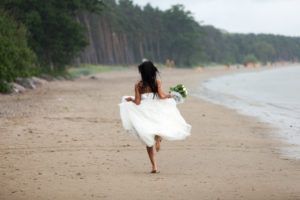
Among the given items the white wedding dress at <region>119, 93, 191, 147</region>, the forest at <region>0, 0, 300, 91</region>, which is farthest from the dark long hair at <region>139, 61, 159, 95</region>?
the forest at <region>0, 0, 300, 91</region>

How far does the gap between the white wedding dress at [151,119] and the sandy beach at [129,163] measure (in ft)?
1.99

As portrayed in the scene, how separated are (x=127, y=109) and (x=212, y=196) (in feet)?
7.31

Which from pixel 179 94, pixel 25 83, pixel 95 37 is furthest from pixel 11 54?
pixel 95 37

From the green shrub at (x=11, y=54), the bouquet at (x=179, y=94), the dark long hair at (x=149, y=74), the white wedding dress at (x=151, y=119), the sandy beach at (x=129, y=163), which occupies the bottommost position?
the sandy beach at (x=129, y=163)

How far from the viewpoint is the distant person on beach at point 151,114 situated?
649 cm

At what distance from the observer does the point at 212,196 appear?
5.07 metres

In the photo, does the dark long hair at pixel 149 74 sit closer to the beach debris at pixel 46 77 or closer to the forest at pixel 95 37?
the forest at pixel 95 37

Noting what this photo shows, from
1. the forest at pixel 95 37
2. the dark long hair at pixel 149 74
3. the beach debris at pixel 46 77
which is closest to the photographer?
the dark long hair at pixel 149 74

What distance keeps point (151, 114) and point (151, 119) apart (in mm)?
82

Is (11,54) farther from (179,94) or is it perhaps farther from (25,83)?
(179,94)

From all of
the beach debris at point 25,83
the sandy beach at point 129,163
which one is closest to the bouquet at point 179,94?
the sandy beach at point 129,163

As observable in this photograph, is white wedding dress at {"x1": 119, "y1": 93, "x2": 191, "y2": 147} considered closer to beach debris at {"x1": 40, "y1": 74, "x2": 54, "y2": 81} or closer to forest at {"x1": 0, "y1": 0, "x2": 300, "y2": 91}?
forest at {"x1": 0, "y1": 0, "x2": 300, "y2": 91}

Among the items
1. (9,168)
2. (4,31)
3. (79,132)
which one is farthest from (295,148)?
(4,31)

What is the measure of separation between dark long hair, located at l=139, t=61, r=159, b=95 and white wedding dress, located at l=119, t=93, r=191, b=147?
167 millimetres
